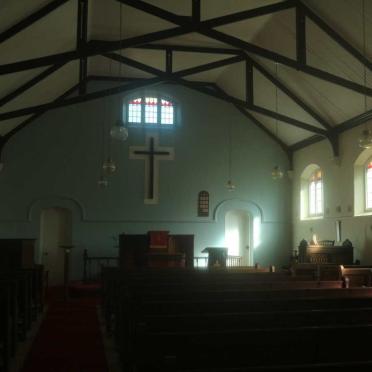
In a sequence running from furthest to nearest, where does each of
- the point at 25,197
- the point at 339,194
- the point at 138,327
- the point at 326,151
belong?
the point at 25,197 → the point at 326,151 → the point at 339,194 → the point at 138,327

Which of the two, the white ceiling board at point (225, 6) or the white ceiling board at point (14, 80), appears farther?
the white ceiling board at point (14, 80)

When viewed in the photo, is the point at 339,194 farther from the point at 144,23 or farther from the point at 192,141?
the point at 144,23

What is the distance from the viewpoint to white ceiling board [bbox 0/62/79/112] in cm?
1184

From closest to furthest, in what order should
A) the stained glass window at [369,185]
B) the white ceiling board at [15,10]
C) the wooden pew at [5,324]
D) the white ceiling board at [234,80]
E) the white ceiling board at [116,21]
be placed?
the wooden pew at [5,324]
the white ceiling board at [15,10]
the white ceiling board at [116,21]
the stained glass window at [369,185]
the white ceiling board at [234,80]

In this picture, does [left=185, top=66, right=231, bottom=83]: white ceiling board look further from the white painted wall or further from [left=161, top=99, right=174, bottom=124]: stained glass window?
the white painted wall

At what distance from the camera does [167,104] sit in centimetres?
1531

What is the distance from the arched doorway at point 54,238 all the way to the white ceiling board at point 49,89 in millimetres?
3359

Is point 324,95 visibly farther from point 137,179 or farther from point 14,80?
point 14,80

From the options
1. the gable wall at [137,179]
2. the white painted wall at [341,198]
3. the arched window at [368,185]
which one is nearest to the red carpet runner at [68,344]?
the gable wall at [137,179]

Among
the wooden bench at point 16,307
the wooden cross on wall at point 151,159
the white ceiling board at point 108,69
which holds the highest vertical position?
the white ceiling board at point 108,69

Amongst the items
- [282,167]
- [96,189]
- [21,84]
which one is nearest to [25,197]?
[96,189]

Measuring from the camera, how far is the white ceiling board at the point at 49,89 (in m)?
11.8

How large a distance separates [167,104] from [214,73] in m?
1.81

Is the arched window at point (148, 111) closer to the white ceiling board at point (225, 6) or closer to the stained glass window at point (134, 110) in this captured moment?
the stained glass window at point (134, 110)
